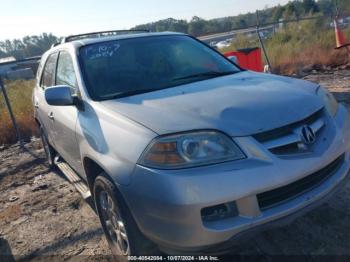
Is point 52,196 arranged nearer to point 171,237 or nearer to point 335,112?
point 171,237

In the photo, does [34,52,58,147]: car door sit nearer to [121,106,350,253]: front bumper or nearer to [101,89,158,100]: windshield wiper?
[101,89,158,100]: windshield wiper

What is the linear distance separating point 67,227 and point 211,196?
238cm

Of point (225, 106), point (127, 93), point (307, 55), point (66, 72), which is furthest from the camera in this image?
point (307, 55)

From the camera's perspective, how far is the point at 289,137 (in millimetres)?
2484

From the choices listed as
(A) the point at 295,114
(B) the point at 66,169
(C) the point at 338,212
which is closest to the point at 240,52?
(B) the point at 66,169

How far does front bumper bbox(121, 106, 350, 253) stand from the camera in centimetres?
224

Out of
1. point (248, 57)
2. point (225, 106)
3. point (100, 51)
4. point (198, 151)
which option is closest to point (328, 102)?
point (225, 106)

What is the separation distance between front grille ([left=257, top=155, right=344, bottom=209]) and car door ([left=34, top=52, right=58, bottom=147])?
113 inches

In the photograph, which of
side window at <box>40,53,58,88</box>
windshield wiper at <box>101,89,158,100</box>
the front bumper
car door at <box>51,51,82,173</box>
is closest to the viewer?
the front bumper

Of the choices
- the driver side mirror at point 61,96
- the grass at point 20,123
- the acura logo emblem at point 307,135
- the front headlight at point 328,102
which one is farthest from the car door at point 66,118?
the grass at point 20,123

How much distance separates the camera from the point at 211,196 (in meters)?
2.22

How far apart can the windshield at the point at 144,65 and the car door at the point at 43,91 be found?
1.07 meters

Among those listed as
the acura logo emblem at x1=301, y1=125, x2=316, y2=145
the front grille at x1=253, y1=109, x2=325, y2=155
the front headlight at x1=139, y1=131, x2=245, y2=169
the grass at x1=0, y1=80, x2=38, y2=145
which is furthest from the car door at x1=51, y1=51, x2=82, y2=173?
the grass at x1=0, y1=80, x2=38, y2=145

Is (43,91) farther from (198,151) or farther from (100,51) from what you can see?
(198,151)
